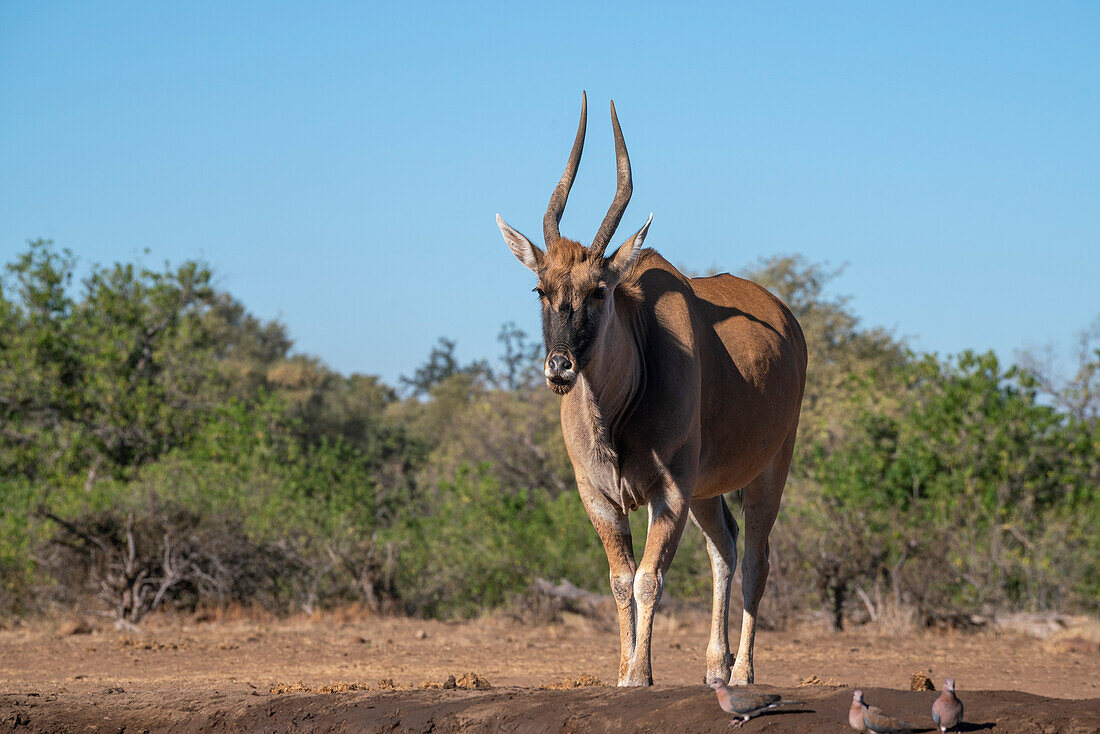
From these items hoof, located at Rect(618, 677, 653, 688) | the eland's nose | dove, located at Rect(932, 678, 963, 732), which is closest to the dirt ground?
dove, located at Rect(932, 678, 963, 732)

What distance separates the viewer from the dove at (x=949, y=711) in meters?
4.43

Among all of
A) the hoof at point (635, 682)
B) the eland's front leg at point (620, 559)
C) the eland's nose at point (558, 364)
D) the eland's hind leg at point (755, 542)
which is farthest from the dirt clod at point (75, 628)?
the eland's nose at point (558, 364)

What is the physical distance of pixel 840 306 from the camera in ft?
129

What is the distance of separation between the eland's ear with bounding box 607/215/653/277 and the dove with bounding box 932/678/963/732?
298 centimetres

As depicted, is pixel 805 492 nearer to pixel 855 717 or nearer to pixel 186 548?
pixel 186 548

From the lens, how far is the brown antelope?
20.7 ft

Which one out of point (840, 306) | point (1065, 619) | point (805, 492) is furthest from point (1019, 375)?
point (840, 306)

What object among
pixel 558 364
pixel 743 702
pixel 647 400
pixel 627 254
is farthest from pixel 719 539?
→ pixel 743 702

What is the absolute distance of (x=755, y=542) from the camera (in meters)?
8.29

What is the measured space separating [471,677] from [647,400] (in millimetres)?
2102

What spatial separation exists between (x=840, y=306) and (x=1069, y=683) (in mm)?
30789

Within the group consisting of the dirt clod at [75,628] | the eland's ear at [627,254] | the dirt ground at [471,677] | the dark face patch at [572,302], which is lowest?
the dirt ground at [471,677]

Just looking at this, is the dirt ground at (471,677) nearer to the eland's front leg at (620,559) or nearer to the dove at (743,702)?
the dove at (743,702)

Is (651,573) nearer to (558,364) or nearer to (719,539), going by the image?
(558,364)
